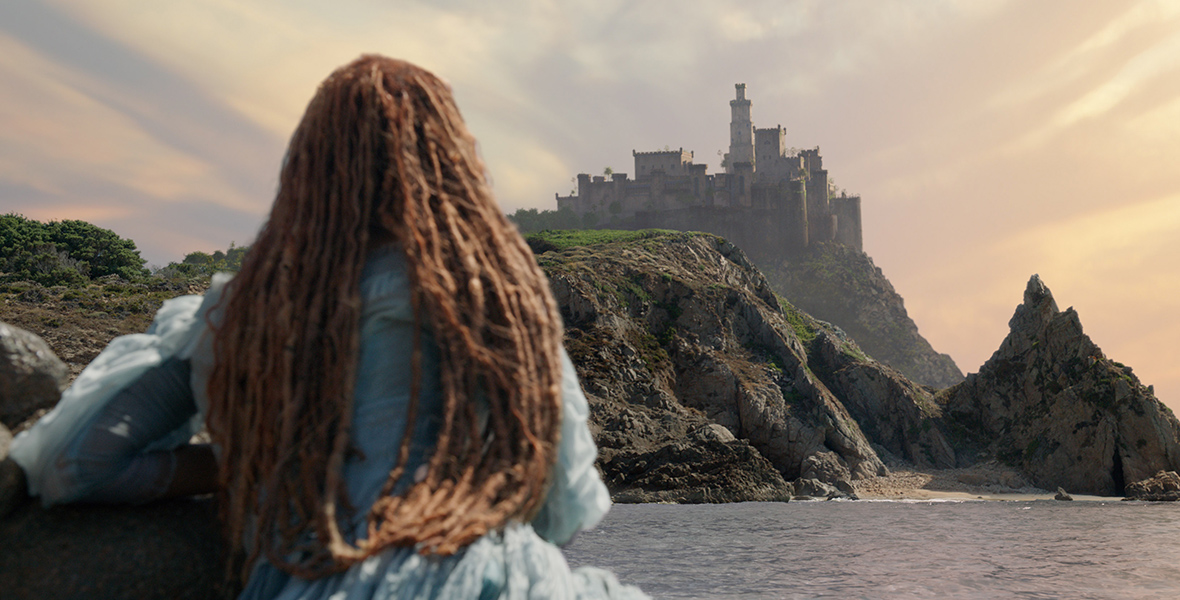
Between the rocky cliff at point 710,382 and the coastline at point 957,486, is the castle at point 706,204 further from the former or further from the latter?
the coastline at point 957,486

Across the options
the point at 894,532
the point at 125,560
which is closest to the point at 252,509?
the point at 125,560

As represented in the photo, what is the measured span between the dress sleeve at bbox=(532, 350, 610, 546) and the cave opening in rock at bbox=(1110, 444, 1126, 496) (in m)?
47.9

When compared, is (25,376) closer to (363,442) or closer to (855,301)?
(363,442)

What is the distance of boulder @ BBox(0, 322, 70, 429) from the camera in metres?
1.67

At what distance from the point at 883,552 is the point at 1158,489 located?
28117 millimetres

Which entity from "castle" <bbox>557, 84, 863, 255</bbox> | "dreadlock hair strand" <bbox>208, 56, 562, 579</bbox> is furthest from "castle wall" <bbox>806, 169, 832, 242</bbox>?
"dreadlock hair strand" <bbox>208, 56, 562, 579</bbox>

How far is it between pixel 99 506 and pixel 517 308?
869mm

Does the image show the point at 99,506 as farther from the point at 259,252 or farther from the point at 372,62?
the point at 372,62

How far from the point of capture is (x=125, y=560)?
1.55 m

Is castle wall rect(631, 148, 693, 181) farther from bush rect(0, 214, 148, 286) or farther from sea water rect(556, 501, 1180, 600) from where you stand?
sea water rect(556, 501, 1180, 600)

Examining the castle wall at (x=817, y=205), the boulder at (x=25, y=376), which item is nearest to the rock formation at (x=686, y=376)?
the boulder at (x=25, y=376)

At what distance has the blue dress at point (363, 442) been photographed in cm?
145

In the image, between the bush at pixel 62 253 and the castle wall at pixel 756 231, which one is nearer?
the bush at pixel 62 253

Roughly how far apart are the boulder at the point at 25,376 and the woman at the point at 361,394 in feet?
0.63
